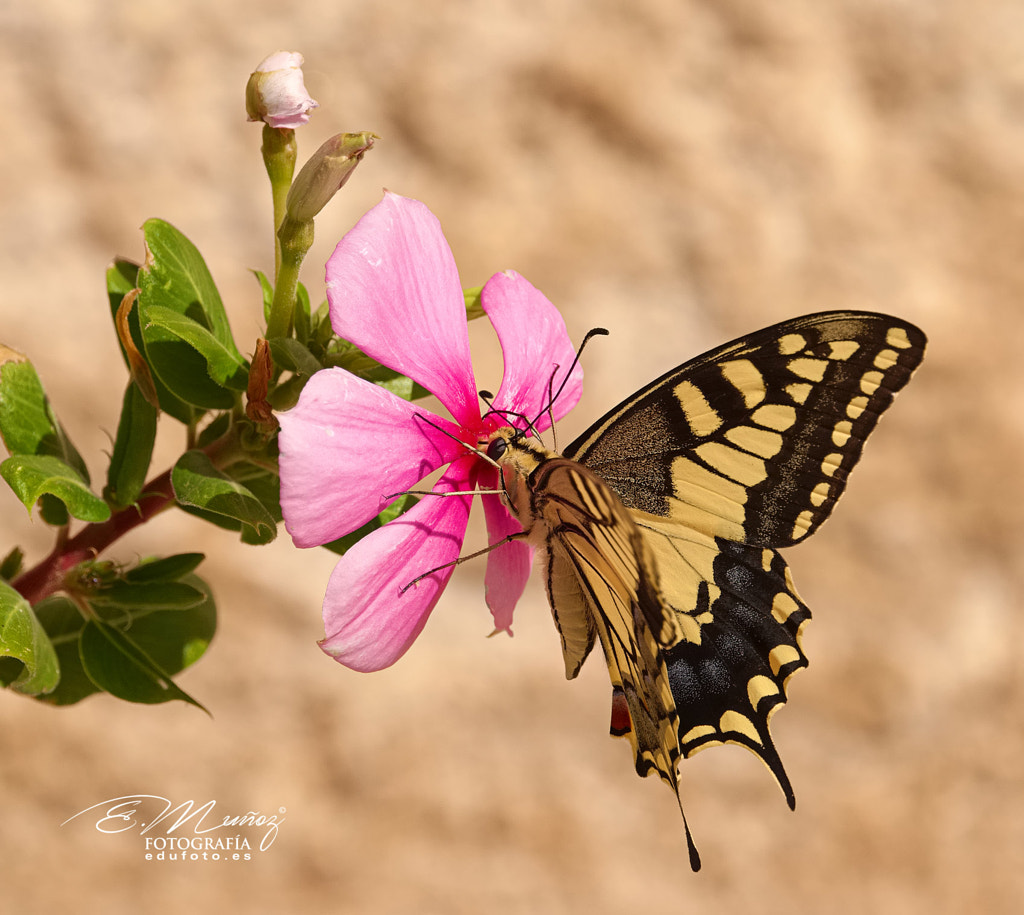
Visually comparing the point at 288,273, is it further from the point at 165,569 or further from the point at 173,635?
the point at 173,635

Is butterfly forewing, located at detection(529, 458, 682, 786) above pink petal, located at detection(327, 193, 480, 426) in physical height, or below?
below

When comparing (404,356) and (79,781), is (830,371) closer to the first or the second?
(404,356)

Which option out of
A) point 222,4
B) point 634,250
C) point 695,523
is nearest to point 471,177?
point 634,250

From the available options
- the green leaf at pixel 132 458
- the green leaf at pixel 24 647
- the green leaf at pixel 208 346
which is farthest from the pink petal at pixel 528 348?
the green leaf at pixel 24 647

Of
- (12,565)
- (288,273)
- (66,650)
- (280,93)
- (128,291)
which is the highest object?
(280,93)

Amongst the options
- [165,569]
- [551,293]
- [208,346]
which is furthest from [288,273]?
[551,293]

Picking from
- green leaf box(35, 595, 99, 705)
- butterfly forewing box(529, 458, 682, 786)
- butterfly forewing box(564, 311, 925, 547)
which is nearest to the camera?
butterfly forewing box(529, 458, 682, 786)
